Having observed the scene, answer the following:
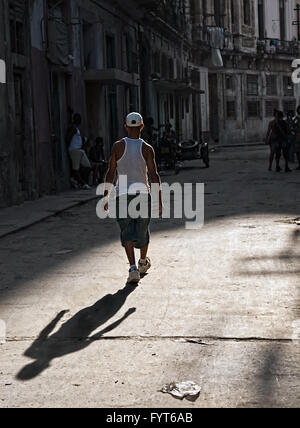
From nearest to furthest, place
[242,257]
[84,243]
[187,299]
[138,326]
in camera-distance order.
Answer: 1. [138,326]
2. [187,299]
3. [242,257]
4. [84,243]

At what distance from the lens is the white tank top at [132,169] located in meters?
7.48

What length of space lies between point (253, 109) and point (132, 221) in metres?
42.8

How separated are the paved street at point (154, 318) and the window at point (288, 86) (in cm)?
4327

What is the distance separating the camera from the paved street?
4.34 m

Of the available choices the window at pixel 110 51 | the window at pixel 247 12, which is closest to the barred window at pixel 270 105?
the window at pixel 247 12

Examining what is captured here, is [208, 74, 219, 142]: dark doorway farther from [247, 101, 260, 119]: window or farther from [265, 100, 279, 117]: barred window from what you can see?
[265, 100, 279, 117]: barred window

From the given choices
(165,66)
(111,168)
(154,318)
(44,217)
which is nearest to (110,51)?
(165,66)

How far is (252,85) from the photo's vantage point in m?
49.7

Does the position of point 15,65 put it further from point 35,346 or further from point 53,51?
point 35,346

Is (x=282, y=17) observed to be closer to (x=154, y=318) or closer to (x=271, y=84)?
(x=271, y=84)

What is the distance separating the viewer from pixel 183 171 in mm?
24719

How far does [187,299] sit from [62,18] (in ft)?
43.1

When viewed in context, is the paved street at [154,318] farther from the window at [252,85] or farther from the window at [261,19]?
the window at [261,19]
